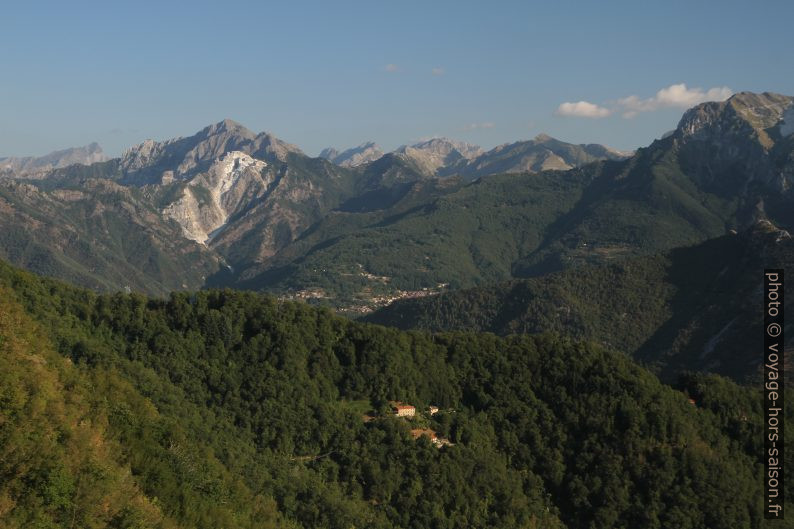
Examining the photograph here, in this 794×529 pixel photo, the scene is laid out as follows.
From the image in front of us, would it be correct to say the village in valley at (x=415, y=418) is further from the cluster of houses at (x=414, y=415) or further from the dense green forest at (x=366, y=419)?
the dense green forest at (x=366, y=419)

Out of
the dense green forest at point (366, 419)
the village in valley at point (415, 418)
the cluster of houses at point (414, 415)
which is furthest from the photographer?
the village in valley at point (415, 418)

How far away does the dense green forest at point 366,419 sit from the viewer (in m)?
78.1

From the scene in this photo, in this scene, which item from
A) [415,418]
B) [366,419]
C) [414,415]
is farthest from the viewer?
[414,415]

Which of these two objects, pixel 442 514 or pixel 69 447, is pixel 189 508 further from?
pixel 442 514

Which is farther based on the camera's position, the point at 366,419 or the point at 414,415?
the point at 414,415

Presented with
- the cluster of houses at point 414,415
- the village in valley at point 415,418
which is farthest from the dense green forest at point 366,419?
the cluster of houses at point 414,415

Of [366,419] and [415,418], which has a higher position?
[415,418]

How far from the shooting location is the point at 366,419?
109062 mm

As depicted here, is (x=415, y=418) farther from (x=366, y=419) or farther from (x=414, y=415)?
(x=366, y=419)

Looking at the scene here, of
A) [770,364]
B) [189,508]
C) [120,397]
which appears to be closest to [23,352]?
[120,397]

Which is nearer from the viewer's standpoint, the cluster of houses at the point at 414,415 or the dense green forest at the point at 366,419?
the dense green forest at the point at 366,419

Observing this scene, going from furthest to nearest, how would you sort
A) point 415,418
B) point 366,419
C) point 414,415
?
point 414,415 → point 366,419 → point 415,418

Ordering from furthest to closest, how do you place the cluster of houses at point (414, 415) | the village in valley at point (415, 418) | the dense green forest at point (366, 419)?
the village in valley at point (415, 418) → the cluster of houses at point (414, 415) → the dense green forest at point (366, 419)

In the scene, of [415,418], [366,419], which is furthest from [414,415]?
[366,419]
